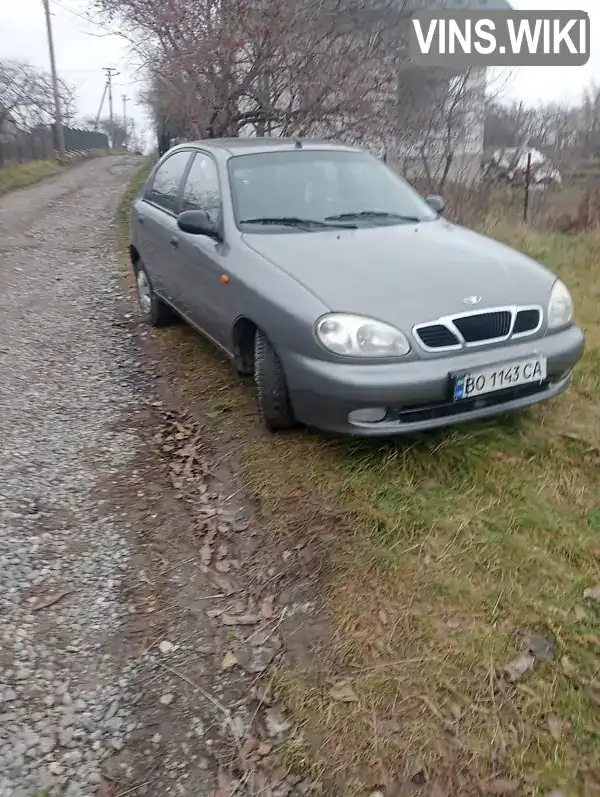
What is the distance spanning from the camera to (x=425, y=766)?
2.05m

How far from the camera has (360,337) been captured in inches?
124

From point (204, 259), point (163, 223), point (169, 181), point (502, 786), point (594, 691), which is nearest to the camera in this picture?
point (502, 786)

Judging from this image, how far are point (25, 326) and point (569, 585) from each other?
5232 mm

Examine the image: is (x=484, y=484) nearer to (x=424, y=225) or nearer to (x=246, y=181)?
(x=424, y=225)

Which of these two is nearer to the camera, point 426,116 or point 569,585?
point 569,585

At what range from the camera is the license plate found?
10.3 ft

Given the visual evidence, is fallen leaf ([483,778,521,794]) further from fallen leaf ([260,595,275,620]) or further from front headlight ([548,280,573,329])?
front headlight ([548,280,573,329])

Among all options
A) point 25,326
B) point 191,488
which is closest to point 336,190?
point 191,488

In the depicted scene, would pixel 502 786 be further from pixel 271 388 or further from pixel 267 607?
pixel 271 388

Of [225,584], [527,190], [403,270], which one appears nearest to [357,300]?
[403,270]

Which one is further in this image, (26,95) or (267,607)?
(26,95)

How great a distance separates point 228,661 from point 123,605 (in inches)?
21.0

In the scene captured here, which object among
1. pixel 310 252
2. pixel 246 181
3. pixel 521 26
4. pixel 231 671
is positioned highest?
pixel 521 26

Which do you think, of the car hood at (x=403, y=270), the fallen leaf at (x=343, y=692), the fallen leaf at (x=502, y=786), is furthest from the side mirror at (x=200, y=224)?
the fallen leaf at (x=502, y=786)
